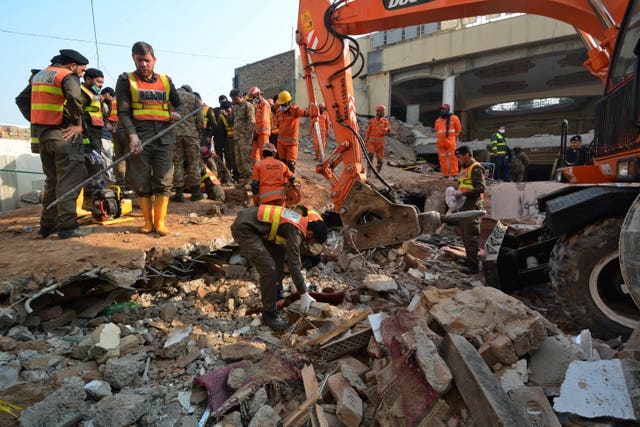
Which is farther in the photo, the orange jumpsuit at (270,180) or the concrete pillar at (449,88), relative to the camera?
the concrete pillar at (449,88)

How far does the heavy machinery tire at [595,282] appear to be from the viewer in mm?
2662

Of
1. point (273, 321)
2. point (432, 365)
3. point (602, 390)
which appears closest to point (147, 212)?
point (273, 321)

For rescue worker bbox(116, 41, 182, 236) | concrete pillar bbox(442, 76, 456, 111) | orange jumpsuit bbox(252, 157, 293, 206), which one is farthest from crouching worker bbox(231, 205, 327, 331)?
concrete pillar bbox(442, 76, 456, 111)

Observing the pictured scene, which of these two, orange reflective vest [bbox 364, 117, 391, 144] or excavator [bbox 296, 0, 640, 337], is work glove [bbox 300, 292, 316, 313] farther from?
orange reflective vest [bbox 364, 117, 391, 144]

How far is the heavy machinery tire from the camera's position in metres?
2.66

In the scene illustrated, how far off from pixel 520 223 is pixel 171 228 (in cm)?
598

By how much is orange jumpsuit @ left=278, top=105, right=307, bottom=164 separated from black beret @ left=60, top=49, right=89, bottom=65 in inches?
128

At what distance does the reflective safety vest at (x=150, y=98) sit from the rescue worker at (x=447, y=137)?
21.7 ft

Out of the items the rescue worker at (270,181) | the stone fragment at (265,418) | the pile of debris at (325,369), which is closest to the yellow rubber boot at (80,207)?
the pile of debris at (325,369)

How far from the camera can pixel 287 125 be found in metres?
6.45

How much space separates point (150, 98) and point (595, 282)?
456cm

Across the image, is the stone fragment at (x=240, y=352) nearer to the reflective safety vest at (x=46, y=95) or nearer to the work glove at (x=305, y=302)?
the work glove at (x=305, y=302)

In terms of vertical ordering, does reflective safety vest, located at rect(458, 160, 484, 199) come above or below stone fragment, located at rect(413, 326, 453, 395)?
above

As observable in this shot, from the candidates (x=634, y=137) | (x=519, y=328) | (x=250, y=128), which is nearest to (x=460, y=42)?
(x=250, y=128)
